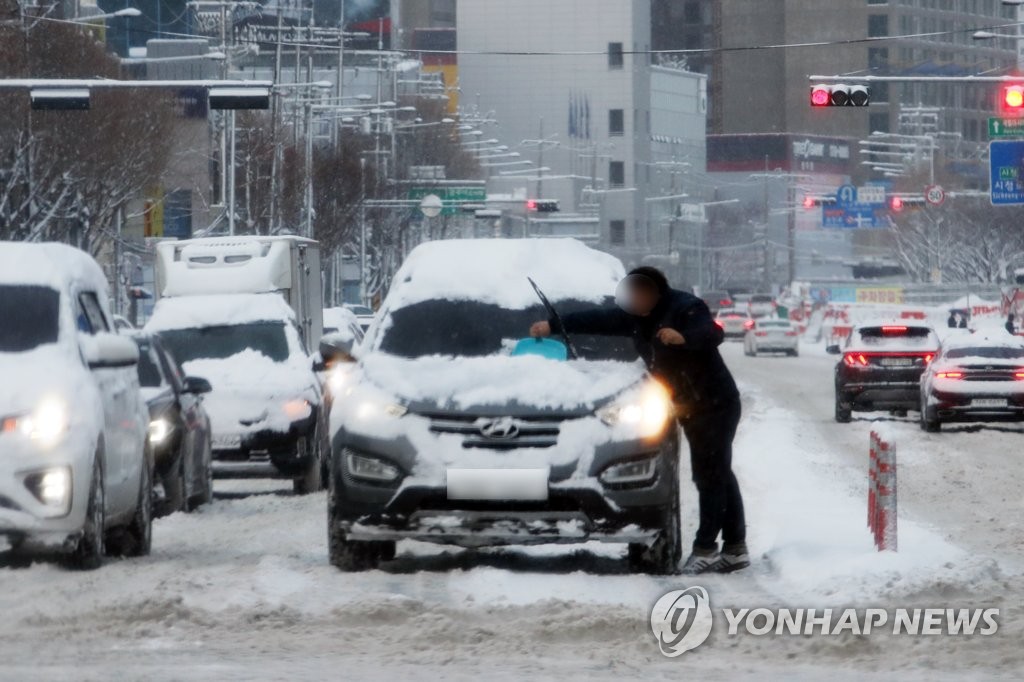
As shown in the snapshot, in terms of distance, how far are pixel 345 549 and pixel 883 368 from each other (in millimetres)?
22772

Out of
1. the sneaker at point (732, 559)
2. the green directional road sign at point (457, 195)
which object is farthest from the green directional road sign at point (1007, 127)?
the green directional road sign at point (457, 195)

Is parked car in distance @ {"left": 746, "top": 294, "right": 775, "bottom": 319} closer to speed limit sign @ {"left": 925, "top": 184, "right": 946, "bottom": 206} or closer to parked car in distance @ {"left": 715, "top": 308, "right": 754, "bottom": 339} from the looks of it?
parked car in distance @ {"left": 715, "top": 308, "right": 754, "bottom": 339}

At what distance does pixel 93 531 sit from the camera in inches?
478

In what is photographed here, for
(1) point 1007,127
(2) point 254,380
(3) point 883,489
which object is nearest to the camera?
(3) point 883,489

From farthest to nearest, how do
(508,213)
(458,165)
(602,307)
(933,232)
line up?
(508,213), (933,232), (458,165), (602,307)

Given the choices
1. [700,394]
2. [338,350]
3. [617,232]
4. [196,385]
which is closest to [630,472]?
Result: [700,394]

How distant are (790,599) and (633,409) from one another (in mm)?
1629

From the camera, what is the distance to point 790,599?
34.9 ft

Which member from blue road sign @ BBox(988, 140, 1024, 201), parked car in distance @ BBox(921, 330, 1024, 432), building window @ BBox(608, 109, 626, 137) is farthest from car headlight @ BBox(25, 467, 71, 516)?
building window @ BBox(608, 109, 626, 137)

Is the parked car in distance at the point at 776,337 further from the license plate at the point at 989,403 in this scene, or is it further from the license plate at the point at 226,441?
the license plate at the point at 226,441

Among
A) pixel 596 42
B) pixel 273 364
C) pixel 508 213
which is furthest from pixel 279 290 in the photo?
pixel 596 42

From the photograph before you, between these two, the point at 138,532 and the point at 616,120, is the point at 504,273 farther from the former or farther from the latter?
the point at 616,120

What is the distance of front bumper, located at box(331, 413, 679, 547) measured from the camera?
1166 centimetres

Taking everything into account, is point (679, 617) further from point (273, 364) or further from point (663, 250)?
point (663, 250)
